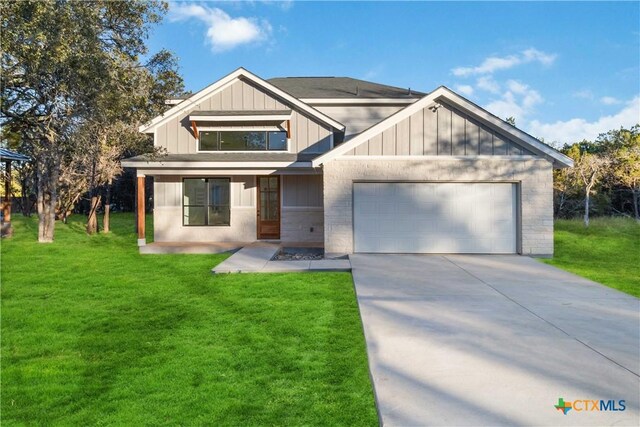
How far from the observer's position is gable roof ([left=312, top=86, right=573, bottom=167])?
10.3m

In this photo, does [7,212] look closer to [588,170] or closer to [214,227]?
[214,227]

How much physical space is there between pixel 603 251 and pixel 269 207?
11.2 metres

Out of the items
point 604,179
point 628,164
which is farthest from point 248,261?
point 604,179

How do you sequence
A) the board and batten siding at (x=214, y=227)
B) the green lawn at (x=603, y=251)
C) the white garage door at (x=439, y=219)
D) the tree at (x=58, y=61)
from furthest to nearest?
1. the board and batten siding at (x=214, y=227)
2. the white garage door at (x=439, y=219)
3. the tree at (x=58, y=61)
4. the green lawn at (x=603, y=251)

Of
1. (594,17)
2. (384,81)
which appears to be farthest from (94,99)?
(594,17)

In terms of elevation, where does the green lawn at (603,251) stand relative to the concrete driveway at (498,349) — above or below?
above

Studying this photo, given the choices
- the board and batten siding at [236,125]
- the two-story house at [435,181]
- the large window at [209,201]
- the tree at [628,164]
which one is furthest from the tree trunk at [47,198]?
the tree at [628,164]

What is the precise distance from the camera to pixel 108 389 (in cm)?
338

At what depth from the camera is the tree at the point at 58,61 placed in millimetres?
9742

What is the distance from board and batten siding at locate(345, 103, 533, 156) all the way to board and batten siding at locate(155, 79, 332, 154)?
149 inches

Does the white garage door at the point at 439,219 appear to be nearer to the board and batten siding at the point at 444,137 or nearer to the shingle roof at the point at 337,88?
the board and batten siding at the point at 444,137

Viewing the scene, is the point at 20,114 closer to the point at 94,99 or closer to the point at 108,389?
the point at 94,99

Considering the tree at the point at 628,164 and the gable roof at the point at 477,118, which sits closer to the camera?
the gable roof at the point at 477,118

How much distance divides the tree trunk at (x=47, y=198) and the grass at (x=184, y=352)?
260 inches
